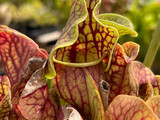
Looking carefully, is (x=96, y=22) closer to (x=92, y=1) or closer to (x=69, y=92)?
(x=92, y=1)

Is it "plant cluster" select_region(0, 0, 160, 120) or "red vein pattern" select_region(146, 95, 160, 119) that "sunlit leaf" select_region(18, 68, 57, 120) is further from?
"red vein pattern" select_region(146, 95, 160, 119)

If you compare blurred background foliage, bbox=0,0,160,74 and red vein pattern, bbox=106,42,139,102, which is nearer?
red vein pattern, bbox=106,42,139,102

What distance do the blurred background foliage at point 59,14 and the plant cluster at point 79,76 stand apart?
325mm

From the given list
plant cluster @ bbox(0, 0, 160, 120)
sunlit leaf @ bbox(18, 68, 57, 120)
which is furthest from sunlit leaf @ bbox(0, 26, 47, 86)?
sunlit leaf @ bbox(18, 68, 57, 120)

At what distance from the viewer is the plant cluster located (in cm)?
45

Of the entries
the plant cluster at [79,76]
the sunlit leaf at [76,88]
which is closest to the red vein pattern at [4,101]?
the plant cluster at [79,76]

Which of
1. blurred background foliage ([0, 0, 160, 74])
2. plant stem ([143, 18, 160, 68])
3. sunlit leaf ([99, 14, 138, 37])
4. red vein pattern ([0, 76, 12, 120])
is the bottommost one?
blurred background foliage ([0, 0, 160, 74])

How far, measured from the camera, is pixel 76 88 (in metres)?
0.50

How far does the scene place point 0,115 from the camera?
0.53 meters

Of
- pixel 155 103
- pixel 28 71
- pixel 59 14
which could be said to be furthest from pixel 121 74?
pixel 59 14

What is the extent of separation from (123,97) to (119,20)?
0.71 feet

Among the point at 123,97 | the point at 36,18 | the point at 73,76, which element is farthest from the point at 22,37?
the point at 36,18

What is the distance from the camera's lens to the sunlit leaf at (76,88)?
19.2 inches

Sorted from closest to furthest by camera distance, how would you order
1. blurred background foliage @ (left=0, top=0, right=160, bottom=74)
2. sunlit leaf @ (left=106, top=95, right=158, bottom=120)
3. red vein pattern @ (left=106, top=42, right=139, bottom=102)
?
1. sunlit leaf @ (left=106, top=95, right=158, bottom=120)
2. red vein pattern @ (left=106, top=42, right=139, bottom=102)
3. blurred background foliage @ (left=0, top=0, right=160, bottom=74)
